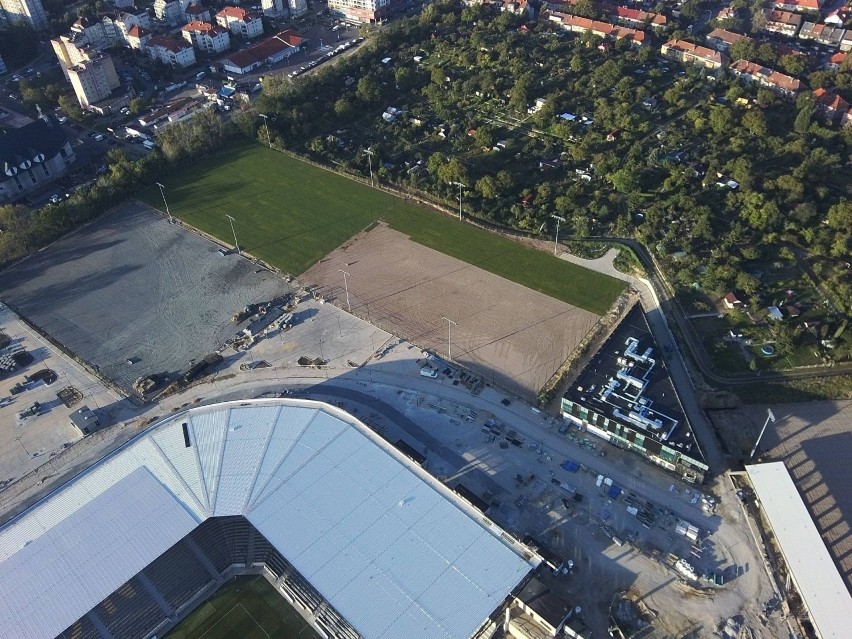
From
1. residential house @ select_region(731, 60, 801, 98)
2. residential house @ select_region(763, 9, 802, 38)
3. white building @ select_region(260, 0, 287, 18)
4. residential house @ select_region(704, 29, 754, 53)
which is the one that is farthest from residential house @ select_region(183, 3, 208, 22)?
residential house @ select_region(763, 9, 802, 38)

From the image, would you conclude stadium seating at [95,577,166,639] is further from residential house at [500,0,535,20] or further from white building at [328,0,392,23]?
white building at [328,0,392,23]

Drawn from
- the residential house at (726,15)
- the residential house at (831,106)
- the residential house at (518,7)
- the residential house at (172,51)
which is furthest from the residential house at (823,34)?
the residential house at (172,51)

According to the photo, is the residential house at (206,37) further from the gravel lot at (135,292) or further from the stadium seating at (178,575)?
the stadium seating at (178,575)

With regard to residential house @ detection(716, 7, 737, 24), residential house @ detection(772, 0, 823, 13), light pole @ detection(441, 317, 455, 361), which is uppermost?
residential house @ detection(772, 0, 823, 13)

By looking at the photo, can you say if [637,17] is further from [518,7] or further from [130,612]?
[130,612]

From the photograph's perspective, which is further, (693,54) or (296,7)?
(296,7)

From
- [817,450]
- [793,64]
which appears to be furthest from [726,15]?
[817,450]
